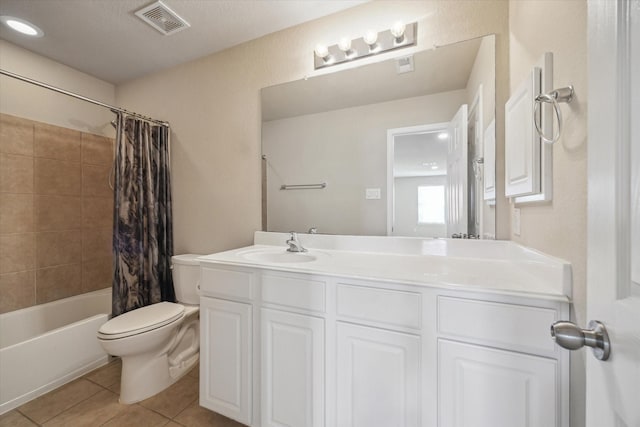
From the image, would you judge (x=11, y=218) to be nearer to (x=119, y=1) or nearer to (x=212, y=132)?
(x=212, y=132)

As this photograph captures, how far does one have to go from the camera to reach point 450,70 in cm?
140

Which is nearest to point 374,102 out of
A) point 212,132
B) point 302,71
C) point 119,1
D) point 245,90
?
point 302,71

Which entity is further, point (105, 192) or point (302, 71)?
point (105, 192)

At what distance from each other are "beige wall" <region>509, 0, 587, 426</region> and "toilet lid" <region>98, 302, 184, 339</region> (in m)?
1.90

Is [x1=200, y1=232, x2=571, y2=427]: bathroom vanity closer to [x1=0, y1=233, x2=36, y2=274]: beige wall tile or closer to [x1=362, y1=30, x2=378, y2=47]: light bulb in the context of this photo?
[x1=362, y1=30, x2=378, y2=47]: light bulb

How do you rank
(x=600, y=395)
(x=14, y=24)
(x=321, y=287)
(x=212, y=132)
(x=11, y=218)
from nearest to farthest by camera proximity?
(x=600, y=395), (x=321, y=287), (x=14, y=24), (x=11, y=218), (x=212, y=132)

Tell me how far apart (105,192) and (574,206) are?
3.23 m

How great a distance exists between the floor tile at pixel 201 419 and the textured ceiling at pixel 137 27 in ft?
7.82

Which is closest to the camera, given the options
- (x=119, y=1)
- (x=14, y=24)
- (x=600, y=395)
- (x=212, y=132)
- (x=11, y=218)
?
(x=600, y=395)

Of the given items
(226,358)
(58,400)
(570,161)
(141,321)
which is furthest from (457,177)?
(58,400)

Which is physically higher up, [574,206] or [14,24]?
[14,24]

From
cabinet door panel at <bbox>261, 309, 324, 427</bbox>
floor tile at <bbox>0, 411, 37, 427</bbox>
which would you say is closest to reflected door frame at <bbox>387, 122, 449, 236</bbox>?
cabinet door panel at <bbox>261, 309, 324, 427</bbox>

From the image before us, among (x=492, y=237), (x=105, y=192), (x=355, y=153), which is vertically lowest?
(x=492, y=237)

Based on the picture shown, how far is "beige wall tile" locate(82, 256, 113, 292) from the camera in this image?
89.6 inches
